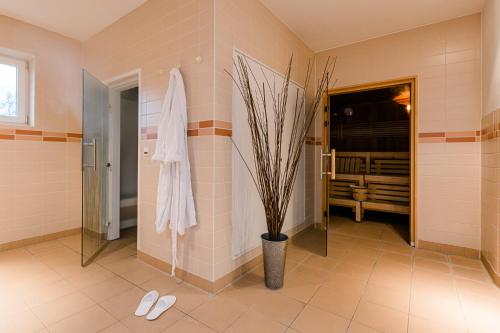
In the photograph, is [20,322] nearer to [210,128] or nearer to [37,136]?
[210,128]

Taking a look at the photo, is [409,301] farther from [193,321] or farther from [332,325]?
[193,321]

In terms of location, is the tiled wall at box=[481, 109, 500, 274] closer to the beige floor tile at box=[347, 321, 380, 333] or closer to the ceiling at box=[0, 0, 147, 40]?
the beige floor tile at box=[347, 321, 380, 333]

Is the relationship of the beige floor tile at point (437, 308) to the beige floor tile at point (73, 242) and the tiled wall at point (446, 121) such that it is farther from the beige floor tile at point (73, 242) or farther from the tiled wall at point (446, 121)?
the beige floor tile at point (73, 242)

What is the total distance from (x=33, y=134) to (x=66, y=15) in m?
1.48

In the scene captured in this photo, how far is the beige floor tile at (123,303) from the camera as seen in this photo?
1.72 metres

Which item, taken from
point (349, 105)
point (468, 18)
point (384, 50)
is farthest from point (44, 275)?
point (349, 105)

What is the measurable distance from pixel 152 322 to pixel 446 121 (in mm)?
3512

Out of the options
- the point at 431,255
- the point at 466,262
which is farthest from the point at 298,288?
the point at 466,262

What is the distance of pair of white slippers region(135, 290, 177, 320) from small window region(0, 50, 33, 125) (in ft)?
9.12

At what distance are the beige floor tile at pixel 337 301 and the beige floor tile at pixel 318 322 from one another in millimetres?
61

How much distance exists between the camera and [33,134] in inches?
119

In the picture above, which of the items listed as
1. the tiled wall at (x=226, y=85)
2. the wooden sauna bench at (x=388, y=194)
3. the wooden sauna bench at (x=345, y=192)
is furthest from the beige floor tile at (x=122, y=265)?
the wooden sauna bench at (x=388, y=194)

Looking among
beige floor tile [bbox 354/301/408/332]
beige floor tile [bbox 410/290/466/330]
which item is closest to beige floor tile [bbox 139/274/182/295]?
beige floor tile [bbox 354/301/408/332]

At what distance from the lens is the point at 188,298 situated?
6.21 ft
